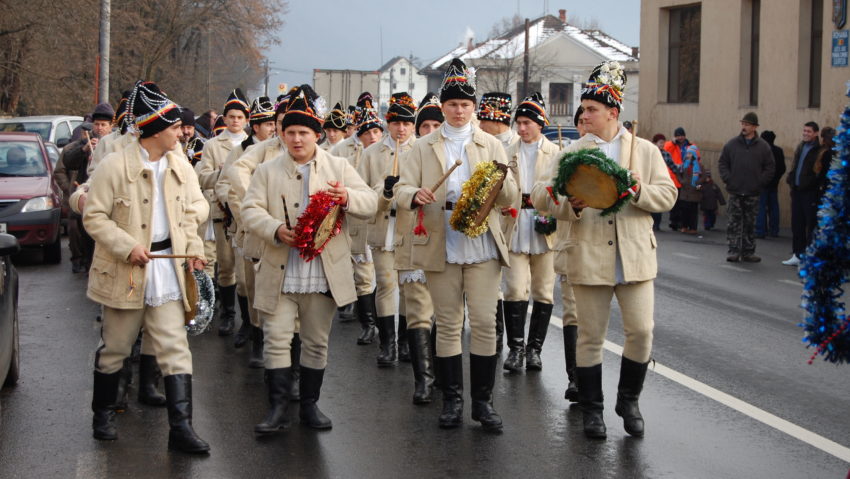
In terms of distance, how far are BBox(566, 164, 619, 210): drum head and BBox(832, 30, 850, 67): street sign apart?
633 inches

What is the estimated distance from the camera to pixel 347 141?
12031 millimetres

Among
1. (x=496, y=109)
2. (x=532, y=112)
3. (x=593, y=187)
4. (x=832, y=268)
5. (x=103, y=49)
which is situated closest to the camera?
(x=832, y=268)

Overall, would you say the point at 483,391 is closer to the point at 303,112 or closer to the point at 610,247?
the point at 610,247

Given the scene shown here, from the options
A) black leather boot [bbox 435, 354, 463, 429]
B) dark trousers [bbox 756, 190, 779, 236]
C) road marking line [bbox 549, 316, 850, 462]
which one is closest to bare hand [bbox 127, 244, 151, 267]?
black leather boot [bbox 435, 354, 463, 429]

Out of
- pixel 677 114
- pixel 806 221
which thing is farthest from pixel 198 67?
pixel 806 221

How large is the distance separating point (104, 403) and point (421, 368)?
7.31 ft

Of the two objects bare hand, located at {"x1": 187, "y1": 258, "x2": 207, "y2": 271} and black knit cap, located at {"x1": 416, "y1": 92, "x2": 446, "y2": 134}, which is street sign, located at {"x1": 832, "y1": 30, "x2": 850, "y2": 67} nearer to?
black knit cap, located at {"x1": 416, "y1": 92, "x2": 446, "y2": 134}

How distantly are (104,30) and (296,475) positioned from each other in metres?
24.8

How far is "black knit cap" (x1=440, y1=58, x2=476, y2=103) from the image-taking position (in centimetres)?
780

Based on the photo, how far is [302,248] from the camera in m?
7.12

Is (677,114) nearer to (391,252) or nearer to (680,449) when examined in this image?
(391,252)

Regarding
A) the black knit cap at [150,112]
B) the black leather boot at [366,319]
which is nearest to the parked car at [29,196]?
the black leather boot at [366,319]

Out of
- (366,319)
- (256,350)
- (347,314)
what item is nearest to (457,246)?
(256,350)

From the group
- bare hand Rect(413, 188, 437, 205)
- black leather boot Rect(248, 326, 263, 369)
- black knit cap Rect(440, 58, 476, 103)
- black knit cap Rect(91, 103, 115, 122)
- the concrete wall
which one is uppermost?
the concrete wall
